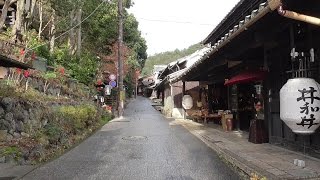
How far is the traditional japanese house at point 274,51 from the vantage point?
885cm

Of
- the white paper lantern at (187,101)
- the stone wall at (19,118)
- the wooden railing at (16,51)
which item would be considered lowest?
the stone wall at (19,118)

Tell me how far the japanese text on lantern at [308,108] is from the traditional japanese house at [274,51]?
34 millimetres

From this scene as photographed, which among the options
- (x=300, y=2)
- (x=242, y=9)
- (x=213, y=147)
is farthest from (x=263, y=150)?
(x=242, y=9)

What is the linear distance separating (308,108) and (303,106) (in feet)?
0.40

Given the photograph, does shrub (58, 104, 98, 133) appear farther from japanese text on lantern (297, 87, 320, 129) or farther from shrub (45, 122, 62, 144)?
japanese text on lantern (297, 87, 320, 129)

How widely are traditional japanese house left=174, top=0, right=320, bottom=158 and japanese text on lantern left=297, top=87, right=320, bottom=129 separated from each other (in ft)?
0.11

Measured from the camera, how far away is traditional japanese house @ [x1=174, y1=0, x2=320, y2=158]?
348 inches

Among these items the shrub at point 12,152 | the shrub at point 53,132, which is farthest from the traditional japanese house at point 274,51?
the shrub at point 12,152

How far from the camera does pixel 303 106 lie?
8.66 meters

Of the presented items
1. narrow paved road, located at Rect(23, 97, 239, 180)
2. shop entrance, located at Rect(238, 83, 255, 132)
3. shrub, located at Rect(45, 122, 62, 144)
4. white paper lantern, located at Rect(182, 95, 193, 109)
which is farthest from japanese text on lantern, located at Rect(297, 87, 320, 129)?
white paper lantern, located at Rect(182, 95, 193, 109)

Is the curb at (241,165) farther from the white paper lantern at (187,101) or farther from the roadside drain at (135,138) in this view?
the white paper lantern at (187,101)

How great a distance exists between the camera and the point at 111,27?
153 ft

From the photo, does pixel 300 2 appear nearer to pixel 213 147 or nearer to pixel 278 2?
pixel 278 2

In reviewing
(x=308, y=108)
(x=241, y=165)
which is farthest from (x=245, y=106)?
(x=308, y=108)
